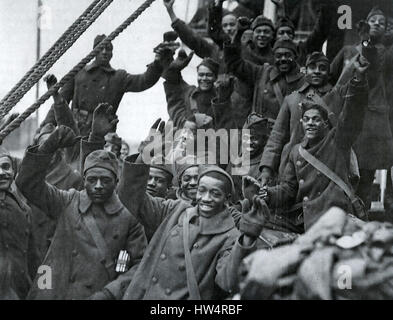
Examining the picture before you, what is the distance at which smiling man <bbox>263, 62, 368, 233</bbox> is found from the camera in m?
6.04

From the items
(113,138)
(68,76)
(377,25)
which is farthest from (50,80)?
(377,25)

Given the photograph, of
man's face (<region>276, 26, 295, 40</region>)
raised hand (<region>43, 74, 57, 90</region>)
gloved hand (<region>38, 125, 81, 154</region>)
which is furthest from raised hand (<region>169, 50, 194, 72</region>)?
gloved hand (<region>38, 125, 81, 154</region>)

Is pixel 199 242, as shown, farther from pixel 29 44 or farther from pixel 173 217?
pixel 29 44

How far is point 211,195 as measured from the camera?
18.9 feet

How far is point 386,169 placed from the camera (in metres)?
6.48

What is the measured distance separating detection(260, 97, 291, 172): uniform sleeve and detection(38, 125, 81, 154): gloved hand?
1.19 meters

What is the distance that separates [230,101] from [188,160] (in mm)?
604

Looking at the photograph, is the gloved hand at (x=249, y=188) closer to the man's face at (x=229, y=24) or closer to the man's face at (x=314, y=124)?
the man's face at (x=314, y=124)

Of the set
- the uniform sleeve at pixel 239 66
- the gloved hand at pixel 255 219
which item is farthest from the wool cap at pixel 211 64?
the gloved hand at pixel 255 219

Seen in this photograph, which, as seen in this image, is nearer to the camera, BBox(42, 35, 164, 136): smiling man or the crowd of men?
the crowd of men

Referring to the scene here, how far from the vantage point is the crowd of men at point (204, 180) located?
19.2ft

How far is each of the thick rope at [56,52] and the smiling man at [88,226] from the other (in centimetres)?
33

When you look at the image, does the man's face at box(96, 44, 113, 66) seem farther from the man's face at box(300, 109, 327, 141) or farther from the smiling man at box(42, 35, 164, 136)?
the man's face at box(300, 109, 327, 141)
